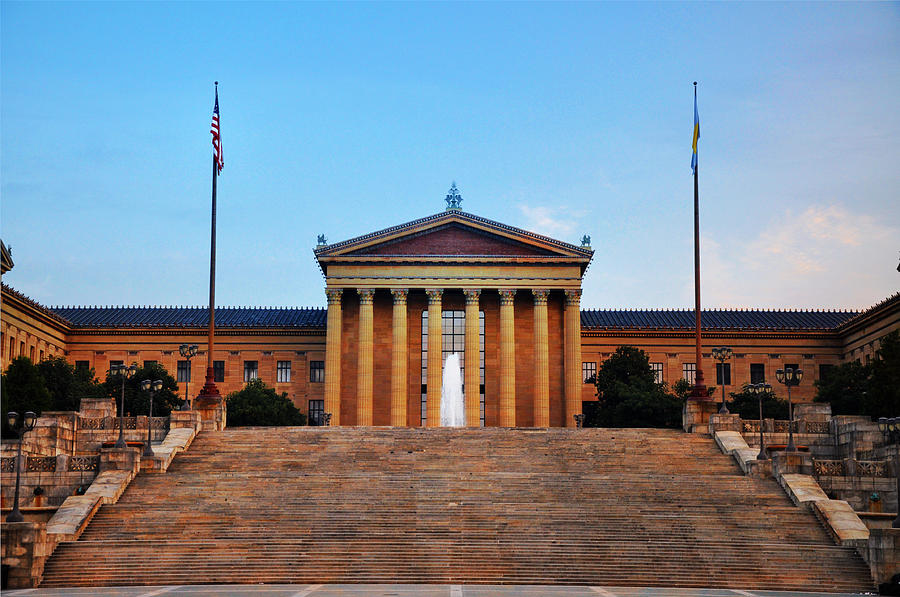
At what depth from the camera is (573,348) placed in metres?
87.9

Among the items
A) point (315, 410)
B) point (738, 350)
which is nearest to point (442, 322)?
point (315, 410)

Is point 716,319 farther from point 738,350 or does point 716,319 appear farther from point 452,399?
point 452,399

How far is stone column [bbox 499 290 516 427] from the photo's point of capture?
86.5 meters

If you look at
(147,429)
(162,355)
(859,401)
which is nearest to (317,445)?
(147,429)

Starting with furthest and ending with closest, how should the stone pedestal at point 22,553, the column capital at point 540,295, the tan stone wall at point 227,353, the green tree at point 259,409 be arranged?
the tan stone wall at point 227,353 → the column capital at point 540,295 → the green tree at point 259,409 → the stone pedestal at point 22,553

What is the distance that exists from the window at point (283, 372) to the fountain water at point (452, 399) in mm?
14879

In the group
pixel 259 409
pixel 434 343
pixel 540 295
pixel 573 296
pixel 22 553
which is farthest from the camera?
pixel 573 296

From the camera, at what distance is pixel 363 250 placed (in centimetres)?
8725

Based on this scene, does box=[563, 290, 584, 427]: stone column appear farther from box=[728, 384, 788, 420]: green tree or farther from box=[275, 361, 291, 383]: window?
box=[275, 361, 291, 383]: window

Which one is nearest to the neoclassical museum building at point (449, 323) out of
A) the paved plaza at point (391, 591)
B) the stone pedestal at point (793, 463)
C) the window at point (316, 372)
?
the window at point (316, 372)

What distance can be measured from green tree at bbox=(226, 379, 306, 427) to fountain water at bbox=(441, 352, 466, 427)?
1118 cm

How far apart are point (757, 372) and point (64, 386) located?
5217 cm

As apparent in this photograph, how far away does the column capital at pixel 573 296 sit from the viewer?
87.7 m

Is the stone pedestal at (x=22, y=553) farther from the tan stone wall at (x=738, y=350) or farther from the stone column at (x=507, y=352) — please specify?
the tan stone wall at (x=738, y=350)
